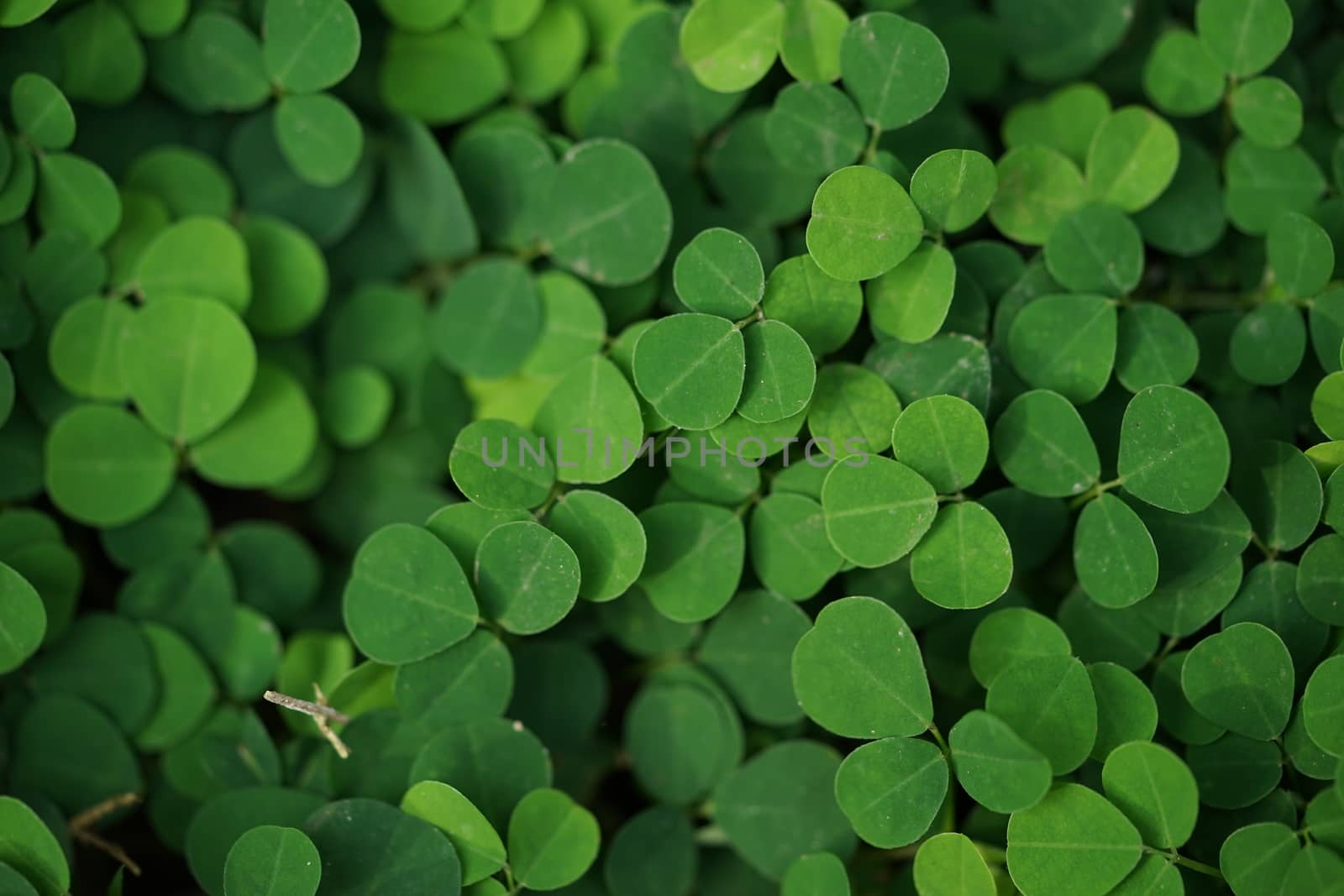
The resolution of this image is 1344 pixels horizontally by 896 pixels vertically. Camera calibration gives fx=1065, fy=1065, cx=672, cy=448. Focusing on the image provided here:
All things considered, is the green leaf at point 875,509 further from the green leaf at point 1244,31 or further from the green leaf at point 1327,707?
the green leaf at point 1244,31

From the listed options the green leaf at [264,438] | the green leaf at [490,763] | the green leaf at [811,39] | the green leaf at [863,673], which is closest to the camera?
the green leaf at [863,673]

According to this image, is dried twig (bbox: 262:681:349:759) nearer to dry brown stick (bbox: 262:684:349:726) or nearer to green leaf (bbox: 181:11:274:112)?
dry brown stick (bbox: 262:684:349:726)

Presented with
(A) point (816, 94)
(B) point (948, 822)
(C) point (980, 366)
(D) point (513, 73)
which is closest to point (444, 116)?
(D) point (513, 73)

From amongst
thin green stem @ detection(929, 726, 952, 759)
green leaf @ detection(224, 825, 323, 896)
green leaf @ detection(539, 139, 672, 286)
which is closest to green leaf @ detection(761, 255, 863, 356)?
green leaf @ detection(539, 139, 672, 286)

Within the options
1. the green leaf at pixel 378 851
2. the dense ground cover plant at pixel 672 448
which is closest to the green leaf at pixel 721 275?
the dense ground cover plant at pixel 672 448

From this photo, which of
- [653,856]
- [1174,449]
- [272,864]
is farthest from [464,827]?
[1174,449]

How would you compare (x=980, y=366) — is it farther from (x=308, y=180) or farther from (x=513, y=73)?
(x=308, y=180)
